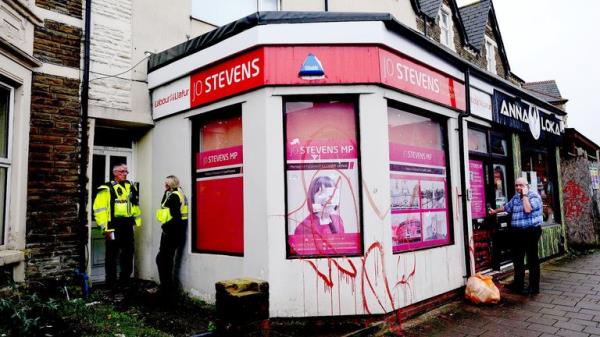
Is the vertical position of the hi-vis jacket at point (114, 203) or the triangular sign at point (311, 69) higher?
the triangular sign at point (311, 69)

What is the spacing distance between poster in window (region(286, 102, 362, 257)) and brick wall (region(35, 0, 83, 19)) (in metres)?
3.93

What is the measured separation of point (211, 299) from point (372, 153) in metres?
3.04

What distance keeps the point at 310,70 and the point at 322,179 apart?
139 centimetres

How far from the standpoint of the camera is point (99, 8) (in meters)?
6.72

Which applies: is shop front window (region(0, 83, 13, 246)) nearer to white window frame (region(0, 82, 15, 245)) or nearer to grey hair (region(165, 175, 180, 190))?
white window frame (region(0, 82, 15, 245))

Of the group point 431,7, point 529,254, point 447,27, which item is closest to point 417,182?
point 529,254

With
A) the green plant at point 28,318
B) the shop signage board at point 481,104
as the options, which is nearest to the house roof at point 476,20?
the shop signage board at point 481,104

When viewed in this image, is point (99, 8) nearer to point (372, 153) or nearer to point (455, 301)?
point (372, 153)

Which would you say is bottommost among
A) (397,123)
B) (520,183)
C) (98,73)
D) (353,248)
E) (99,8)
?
(353,248)

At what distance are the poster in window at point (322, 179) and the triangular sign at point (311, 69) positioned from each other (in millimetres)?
391

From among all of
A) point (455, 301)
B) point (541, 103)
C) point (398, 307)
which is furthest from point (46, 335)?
point (541, 103)

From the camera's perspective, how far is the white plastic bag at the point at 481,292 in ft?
19.8

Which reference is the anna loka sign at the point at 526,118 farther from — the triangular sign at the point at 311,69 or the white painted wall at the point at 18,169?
the white painted wall at the point at 18,169

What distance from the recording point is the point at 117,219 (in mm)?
6426
